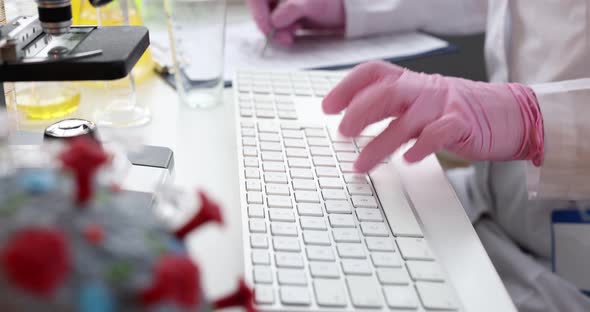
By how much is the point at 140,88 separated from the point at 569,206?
25.3 inches

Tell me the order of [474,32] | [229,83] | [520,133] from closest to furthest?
[520,133], [229,83], [474,32]

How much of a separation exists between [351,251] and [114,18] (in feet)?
1.90

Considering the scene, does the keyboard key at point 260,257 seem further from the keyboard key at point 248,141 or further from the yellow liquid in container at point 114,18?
the yellow liquid in container at point 114,18

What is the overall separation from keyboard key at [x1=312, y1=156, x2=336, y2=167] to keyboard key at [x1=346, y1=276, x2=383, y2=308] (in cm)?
20

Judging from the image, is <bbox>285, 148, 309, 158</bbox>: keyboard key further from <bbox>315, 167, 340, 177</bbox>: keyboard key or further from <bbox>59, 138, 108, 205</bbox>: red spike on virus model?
<bbox>59, 138, 108, 205</bbox>: red spike on virus model

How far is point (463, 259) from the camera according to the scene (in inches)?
20.6

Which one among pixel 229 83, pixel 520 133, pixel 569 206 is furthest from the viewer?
pixel 229 83

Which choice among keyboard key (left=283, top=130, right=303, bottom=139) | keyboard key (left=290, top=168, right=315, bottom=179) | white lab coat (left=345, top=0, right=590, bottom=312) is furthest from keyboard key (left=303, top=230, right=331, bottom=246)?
white lab coat (left=345, top=0, right=590, bottom=312)

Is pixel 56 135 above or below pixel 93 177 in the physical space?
below

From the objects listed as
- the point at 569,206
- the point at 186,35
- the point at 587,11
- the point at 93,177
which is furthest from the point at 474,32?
the point at 93,177

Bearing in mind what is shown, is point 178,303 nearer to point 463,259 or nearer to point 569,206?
point 463,259

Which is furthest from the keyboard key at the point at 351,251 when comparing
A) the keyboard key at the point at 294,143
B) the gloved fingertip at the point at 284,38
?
the gloved fingertip at the point at 284,38

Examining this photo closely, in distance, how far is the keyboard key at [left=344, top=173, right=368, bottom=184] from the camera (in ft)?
2.06

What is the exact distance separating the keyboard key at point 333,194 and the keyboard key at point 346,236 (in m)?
0.06
